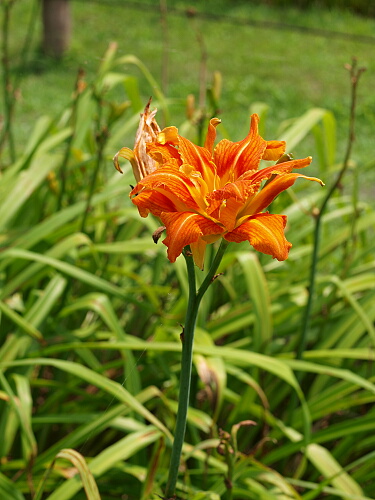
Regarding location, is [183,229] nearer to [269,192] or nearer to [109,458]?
[269,192]

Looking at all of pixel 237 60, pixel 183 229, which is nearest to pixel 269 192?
pixel 183 229

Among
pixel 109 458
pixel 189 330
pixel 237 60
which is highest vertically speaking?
pixel 237 60

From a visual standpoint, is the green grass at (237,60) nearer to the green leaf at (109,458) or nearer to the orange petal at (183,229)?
the green leaf at (109,458)

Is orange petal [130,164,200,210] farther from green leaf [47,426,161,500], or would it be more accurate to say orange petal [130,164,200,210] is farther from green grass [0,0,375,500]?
green leaf [47,426,161,500]

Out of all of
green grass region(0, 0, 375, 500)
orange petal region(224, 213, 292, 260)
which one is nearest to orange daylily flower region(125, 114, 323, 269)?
orange petal region(224, 213, 292, 260)

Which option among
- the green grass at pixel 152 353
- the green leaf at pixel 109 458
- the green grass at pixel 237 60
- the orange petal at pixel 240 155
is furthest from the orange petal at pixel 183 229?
the green grass at pixel 237 60

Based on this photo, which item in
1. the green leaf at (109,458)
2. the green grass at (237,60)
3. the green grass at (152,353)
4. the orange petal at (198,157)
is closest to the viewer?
the orange petal at (198,157)

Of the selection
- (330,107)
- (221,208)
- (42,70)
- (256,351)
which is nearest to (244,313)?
(256,351)

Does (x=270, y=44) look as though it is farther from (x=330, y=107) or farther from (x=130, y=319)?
(x=130, y=319)
